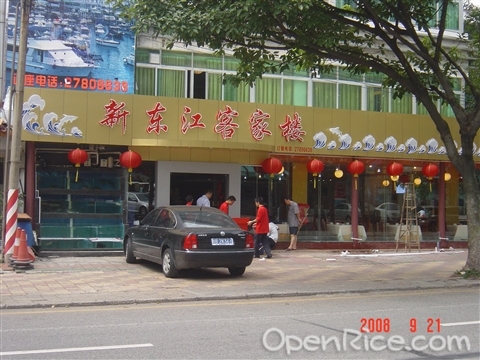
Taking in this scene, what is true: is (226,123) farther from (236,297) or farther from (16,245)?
(236,297)

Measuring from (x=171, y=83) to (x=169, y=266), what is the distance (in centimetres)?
780

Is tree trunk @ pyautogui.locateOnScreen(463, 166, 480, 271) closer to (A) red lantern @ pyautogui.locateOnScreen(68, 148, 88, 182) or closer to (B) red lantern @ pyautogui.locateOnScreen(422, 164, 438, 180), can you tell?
(B) red lantern @ pyautogui.locateOnScreen(422, 164, 438, 180)

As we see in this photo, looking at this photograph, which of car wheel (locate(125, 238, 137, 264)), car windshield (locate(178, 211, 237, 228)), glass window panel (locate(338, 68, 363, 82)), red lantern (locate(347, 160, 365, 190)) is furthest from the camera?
glass window panel (locate(338, 68, 363, 82))

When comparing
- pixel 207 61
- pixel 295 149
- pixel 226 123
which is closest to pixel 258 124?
pixel 226 123

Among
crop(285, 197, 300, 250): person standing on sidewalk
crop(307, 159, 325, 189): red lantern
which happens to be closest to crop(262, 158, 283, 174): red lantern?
crop(285, 197, 300, 250): person standing on sidewalk

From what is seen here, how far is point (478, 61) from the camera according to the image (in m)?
20.9

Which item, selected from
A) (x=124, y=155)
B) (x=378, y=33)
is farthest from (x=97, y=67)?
(x=378, y=33)

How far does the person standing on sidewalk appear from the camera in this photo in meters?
19.6

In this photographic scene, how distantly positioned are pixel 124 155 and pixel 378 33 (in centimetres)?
752

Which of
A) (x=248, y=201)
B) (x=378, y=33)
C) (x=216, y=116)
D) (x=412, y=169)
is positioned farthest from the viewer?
(x=412, y=169)

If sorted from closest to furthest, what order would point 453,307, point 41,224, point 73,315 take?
point 73,315, point 453,307, point 41,224

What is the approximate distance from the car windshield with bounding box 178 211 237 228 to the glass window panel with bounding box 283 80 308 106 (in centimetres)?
788

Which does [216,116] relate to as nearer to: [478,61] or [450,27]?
[478,61]

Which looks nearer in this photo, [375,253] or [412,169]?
[375,253]
